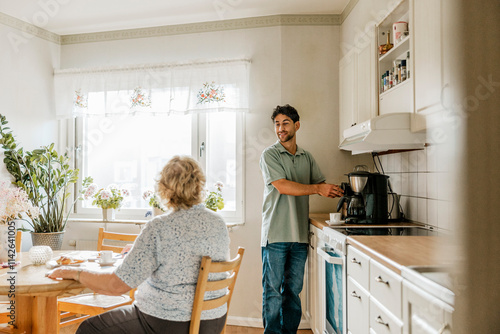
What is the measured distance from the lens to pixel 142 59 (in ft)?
11.8

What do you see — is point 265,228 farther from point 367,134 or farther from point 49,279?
point 49,279

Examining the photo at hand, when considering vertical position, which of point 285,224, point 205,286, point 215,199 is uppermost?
point 215,199

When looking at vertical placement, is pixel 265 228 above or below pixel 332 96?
below

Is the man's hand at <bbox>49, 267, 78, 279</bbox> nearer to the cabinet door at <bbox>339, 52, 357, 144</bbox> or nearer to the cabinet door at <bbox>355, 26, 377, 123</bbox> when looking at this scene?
the cabinet door at <bbox>355, 26, 377, 123</bbox>

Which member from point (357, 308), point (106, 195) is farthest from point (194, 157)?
point (357, 308)

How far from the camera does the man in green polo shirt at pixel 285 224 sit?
8.17 ft

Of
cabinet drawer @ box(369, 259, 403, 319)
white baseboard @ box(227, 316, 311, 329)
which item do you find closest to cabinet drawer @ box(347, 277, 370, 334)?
cabinet drawer @ box(369, 259, 403, 319)

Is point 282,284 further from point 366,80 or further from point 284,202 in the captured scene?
point 366,80

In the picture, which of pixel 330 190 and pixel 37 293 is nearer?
pixel 37 293

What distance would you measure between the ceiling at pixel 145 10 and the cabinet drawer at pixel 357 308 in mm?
2280

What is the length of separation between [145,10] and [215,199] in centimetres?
173

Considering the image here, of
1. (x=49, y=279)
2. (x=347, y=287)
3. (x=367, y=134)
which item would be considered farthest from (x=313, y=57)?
(x=49, y=279)

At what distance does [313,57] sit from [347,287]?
2032 mm

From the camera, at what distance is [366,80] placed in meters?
2.49
